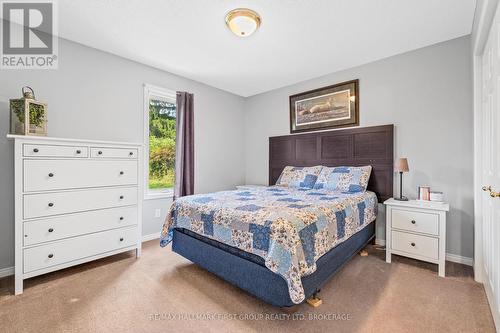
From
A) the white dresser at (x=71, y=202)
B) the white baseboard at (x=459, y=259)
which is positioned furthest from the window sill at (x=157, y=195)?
the white baseboard at (x=459, y=259)

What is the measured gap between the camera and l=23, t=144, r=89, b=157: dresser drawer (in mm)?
1937

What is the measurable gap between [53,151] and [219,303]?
6.42 ft

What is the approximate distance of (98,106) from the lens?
280cm

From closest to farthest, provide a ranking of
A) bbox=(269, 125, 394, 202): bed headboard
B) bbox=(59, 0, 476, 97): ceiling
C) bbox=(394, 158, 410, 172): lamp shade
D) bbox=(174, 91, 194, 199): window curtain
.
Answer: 1. bbox=(59, 0, 476, 97): ceiling
2. bbox=(394, 158, 410, 172): lamp shade
3. bbox=(269, 125, 394, 202): bed headboard
4. bbox=(174, 91, 194, 199): window curtain

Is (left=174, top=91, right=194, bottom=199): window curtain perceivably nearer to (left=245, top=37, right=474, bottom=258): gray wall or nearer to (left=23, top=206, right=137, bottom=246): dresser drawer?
(left=23, top=206, right=137, bottom=246): dresser drawer

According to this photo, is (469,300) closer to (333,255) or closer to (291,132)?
(333,255)

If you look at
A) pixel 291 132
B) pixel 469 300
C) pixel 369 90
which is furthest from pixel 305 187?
pixel 469 300

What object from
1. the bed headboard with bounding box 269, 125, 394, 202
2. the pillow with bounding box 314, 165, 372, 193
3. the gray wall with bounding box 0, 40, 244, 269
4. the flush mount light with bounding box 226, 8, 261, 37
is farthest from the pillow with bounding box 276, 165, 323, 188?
the flush mount light with bounding box 226, 8, 261, 37

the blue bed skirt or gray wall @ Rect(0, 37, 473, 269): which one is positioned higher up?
gray wall @ Rect(0, 37, 473, 269)

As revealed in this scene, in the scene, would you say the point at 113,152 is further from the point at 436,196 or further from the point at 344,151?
the point at 436,196

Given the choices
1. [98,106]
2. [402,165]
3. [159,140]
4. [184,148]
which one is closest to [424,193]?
[402,165]

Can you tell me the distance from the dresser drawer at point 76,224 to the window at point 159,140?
2.45ft

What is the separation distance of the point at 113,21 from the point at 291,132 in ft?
9.18

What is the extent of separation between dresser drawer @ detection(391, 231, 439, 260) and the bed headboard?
0.62 meters
